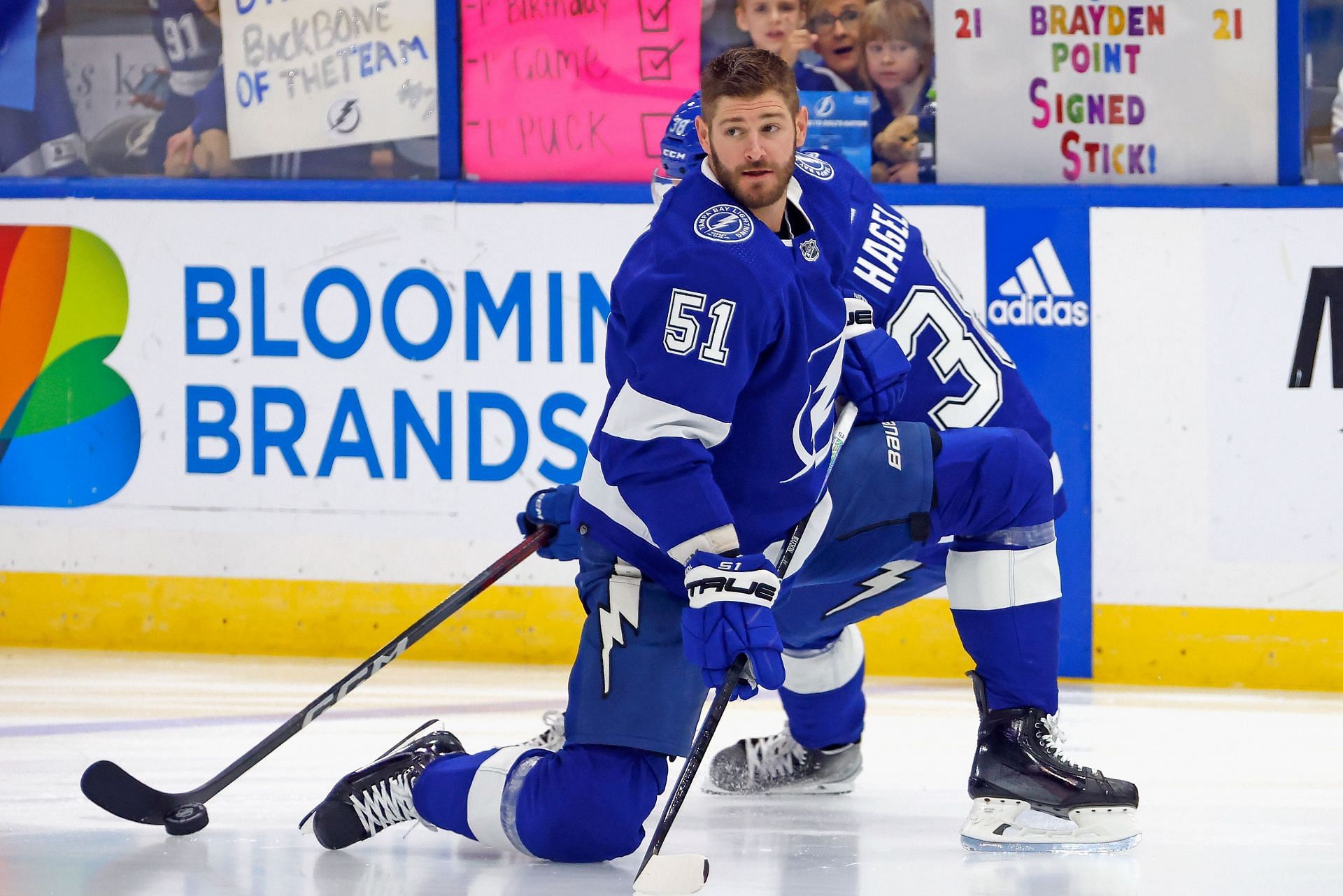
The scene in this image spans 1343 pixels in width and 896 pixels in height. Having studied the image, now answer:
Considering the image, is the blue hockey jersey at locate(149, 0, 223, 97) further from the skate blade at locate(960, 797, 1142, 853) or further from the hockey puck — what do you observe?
the skate blade at locate(960, 797, 1142, 853)

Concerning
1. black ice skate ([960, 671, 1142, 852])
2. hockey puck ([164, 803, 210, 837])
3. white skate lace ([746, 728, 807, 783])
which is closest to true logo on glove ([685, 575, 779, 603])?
black ice skate ([960, 671, 1142, 852])

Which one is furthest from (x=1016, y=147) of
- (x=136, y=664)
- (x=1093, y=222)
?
(x=136, y=664)

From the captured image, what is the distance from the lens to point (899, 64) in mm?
4562

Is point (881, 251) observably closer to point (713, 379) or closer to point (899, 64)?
point (713, 379)

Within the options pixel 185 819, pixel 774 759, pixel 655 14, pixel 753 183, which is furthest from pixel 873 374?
pixel 655 14

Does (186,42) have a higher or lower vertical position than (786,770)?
higher

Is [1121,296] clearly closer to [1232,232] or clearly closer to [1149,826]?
[1232,232]

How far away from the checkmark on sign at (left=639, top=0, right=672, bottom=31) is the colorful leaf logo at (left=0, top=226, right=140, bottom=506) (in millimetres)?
1544

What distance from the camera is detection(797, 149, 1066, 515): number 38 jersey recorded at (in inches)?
117

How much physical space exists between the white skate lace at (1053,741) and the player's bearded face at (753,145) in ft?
3.11

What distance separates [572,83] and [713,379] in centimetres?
241

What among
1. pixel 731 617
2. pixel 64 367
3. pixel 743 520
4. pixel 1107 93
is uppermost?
pixel 1107 93

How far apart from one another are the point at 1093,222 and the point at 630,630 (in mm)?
2140

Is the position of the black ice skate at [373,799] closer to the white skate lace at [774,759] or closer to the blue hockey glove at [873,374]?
the white skate lace at [774,759]
